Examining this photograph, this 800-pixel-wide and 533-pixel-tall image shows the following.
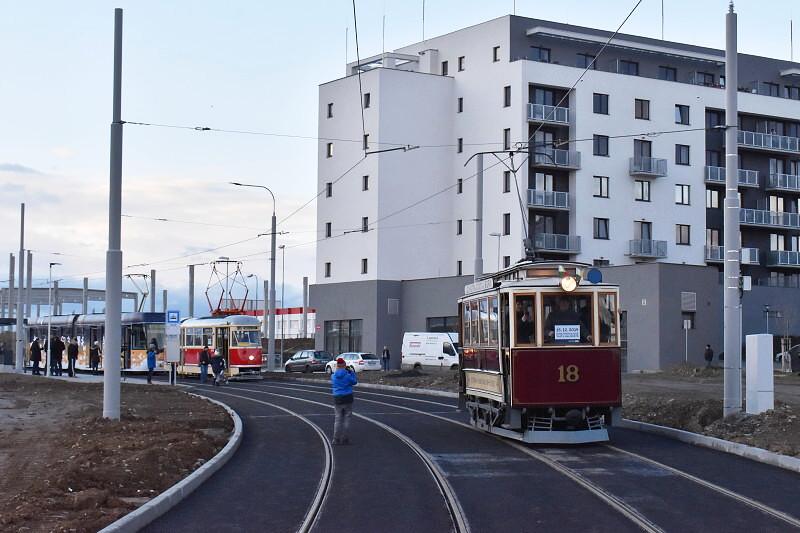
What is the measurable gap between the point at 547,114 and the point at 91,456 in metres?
53.0

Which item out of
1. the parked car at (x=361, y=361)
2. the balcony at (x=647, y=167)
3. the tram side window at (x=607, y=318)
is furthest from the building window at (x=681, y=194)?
the tram side window at (x=607, y=318)

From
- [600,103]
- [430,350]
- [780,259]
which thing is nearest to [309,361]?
[430,350]

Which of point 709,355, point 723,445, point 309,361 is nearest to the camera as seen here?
point 723,445

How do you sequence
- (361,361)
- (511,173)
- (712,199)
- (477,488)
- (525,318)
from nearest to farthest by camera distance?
(477,488) < (525,318) < (361,361) < (511,173) < (712,199)

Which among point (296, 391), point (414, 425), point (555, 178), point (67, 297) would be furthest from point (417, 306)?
point (67, 297)

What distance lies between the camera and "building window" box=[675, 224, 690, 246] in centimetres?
7012

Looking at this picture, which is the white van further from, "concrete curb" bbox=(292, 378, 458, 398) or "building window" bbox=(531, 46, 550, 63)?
"building window" bbox=(531, 46, 550, 63)

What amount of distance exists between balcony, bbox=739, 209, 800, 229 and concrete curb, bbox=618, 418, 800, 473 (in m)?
52.2

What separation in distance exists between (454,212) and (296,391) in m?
30.8

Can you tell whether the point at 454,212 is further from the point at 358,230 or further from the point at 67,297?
the point at 67,297

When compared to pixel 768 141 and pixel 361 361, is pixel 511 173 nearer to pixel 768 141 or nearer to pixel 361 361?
pixel 361 361

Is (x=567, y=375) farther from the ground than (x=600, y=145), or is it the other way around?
(x=600, y=145)

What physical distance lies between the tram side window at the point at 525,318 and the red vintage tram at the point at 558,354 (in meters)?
0.02

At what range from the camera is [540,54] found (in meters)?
69.3
